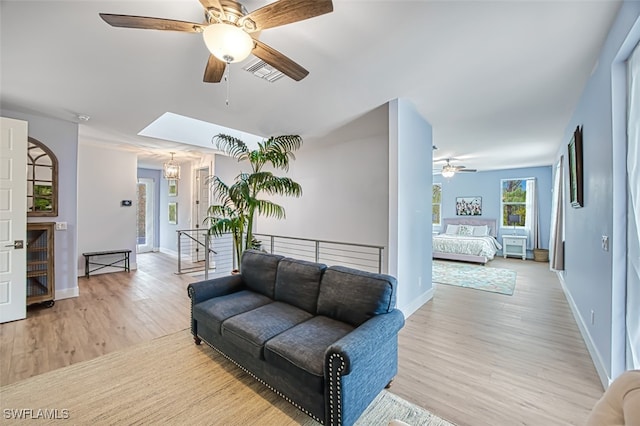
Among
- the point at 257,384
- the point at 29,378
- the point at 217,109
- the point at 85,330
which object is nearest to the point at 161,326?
the point at 85,330

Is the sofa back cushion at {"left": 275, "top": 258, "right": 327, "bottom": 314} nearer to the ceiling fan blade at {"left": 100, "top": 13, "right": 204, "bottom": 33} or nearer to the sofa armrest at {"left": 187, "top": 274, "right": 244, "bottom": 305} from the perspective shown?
the sofa armrest at {"left": 187, "top": 274, "right": 244, "bottom": 305}

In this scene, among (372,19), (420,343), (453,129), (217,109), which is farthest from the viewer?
(453,129)

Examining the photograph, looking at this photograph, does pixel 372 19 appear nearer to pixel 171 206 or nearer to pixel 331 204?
pixel 331 204

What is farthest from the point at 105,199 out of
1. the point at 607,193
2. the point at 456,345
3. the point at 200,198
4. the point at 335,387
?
the point at 607,193

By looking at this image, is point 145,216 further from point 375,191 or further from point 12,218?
point 375,191

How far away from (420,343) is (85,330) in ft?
12.0

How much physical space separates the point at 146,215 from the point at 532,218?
11351 mm

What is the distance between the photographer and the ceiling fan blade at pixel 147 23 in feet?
4.80

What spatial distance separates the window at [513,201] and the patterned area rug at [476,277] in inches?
100

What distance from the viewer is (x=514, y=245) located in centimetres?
777

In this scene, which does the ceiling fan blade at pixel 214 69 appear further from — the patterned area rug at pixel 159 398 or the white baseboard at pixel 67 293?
the white baseboard at pixel 67 293

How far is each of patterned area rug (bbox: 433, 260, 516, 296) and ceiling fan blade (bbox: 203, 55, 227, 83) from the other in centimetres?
501

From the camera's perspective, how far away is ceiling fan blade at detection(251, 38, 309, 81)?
1.76 m

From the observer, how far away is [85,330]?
2.96 m
